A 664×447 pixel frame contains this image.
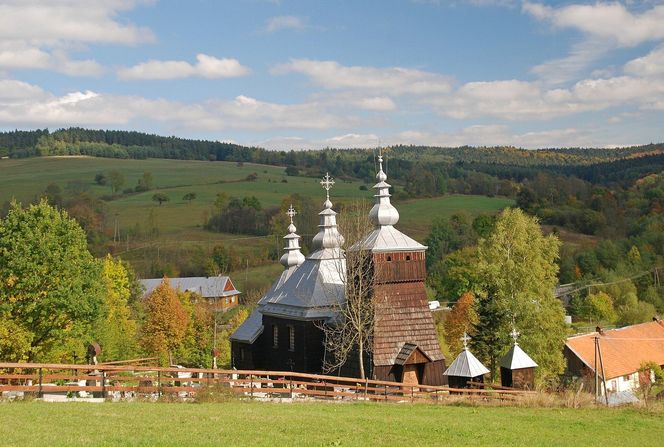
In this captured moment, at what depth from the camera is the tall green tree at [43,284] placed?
30.1m

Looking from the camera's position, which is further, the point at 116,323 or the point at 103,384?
the point at 116,323

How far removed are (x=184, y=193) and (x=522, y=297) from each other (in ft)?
317

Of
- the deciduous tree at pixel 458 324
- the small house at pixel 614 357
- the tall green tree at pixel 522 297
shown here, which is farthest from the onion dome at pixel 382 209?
the small house at pixel 614 357

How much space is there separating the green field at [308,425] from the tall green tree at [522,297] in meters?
15.1

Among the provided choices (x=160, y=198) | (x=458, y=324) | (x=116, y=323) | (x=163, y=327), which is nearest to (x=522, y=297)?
(x=458, y=324)

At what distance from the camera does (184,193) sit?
129000 millimetres

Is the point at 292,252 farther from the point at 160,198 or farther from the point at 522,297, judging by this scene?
the point at 160,198

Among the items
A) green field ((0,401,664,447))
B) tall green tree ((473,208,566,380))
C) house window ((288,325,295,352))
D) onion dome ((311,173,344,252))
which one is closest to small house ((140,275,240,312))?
onion dome ((311,173,344,252))

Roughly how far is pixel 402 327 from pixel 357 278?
112 inches

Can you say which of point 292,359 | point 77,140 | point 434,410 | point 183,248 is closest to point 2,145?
point 77,140

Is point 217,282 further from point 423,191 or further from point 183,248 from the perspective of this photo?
point 423,191

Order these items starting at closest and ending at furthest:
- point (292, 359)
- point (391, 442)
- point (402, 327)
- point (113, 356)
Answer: point (391, 442)
point (402, 327)
point (292, 359)
point (113, 356)

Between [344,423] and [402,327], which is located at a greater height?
[402,327]

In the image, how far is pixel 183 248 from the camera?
10331 cm
